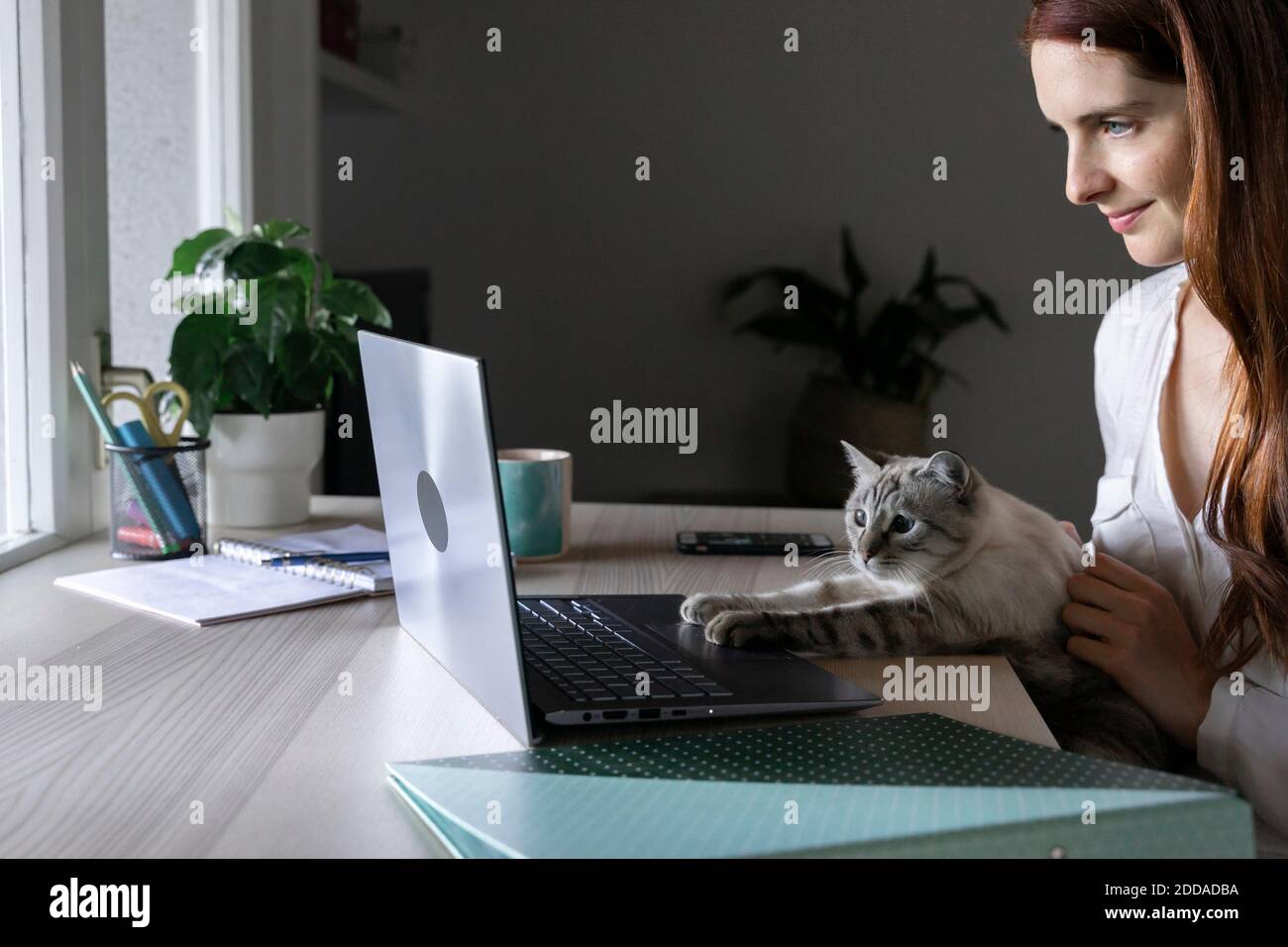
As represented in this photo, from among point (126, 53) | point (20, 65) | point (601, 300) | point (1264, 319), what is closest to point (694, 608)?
point (1264, 319)

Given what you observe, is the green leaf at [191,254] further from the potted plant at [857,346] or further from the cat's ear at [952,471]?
the potted plant at [857,346]

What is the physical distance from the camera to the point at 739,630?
92 centimetres

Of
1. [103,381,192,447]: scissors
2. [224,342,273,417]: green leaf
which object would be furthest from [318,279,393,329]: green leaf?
[103,381,192,447]: scissors

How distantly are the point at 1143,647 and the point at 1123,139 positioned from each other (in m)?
0.45

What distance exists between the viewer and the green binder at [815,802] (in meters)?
0.58

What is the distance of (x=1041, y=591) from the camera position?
1017mm

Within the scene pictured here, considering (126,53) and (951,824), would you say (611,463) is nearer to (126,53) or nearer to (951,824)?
(126,53)

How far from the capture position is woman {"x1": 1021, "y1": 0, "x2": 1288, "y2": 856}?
0.97 metres

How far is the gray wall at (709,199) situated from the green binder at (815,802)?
172 cm

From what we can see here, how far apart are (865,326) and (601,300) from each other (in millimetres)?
521

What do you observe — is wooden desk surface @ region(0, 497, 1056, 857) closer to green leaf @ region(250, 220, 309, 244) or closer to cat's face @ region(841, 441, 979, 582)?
cat's face @ region(841, 441, 979, 582)

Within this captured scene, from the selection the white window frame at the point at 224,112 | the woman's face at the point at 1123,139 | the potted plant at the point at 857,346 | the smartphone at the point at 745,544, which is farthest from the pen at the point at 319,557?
the potted plant at the point at 857,346

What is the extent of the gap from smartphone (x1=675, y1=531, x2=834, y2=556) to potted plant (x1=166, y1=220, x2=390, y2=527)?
18.0 inches

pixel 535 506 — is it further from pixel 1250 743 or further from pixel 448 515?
pixel 1250 743
